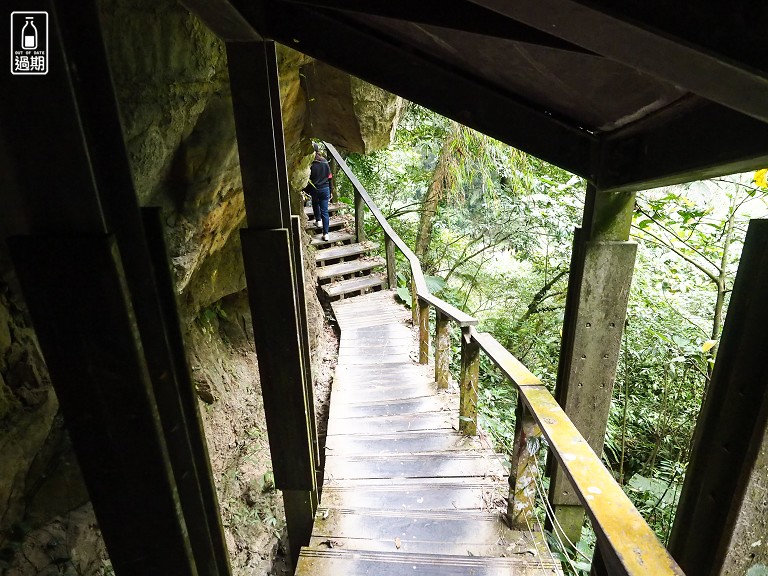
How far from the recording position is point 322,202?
871cm

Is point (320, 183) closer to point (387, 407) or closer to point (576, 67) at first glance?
point (387, 407)

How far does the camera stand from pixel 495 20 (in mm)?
1512

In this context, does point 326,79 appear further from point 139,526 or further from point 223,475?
point 139,526

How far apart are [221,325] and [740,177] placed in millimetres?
6120

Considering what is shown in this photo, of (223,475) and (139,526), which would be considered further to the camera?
(223,475)

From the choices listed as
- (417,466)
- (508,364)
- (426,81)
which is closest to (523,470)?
(508,364)

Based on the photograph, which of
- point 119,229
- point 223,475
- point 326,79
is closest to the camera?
point 119,229

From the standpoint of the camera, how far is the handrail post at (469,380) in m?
3.74

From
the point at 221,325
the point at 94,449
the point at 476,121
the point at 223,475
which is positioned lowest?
the point at 223,475

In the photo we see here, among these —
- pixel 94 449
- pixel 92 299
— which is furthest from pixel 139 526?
pixel 92 299

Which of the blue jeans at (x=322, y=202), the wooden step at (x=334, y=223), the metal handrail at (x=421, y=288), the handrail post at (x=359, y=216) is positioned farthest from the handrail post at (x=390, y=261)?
the wooden step at (x=334, y=223)

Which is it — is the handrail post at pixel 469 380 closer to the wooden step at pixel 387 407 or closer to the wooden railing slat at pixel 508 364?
the wooden railing slat at pixel 508 364

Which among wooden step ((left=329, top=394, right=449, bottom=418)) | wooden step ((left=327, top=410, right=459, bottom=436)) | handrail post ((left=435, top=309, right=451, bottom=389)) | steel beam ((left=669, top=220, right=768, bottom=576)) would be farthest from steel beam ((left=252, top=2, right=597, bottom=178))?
wooden step ((left=329, top=394, right=449, bottom=418))

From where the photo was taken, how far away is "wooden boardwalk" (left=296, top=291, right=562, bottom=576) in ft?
8.98
